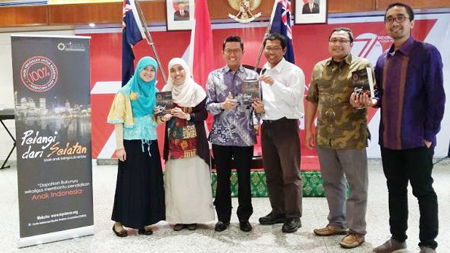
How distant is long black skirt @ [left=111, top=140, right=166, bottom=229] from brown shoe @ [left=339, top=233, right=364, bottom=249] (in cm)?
141

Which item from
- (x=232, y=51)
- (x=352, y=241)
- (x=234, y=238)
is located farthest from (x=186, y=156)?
(x=352, y=241)

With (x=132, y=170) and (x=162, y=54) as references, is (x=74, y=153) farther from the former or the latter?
(x=162, y=54)

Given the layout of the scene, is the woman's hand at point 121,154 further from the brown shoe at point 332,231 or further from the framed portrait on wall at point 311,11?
the framed portrait on wall at point 311,11

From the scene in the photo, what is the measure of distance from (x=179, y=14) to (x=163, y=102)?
288cm

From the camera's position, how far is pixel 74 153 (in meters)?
3.04

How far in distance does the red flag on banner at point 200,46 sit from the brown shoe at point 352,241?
229 centimetres

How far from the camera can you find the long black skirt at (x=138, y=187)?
117 inches

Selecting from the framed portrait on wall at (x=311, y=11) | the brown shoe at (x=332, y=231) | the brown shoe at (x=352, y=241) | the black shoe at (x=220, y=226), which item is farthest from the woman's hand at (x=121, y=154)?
→ the framed portrait on wall at (x=311, y=11)

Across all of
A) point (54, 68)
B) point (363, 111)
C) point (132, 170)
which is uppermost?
point (54, 68)

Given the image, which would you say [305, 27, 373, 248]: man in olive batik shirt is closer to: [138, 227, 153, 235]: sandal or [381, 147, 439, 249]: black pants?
[381, 147, 439, 249]: black pants

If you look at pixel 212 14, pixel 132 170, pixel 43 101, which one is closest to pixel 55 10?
pixel 212 14

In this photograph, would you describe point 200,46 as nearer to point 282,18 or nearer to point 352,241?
point 282,18

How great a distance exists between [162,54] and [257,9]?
1516 mm

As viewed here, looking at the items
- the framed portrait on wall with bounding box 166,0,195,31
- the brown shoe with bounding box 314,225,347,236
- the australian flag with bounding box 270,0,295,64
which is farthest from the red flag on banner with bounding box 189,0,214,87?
the brown shoe with bounding box 314,225,347,236
